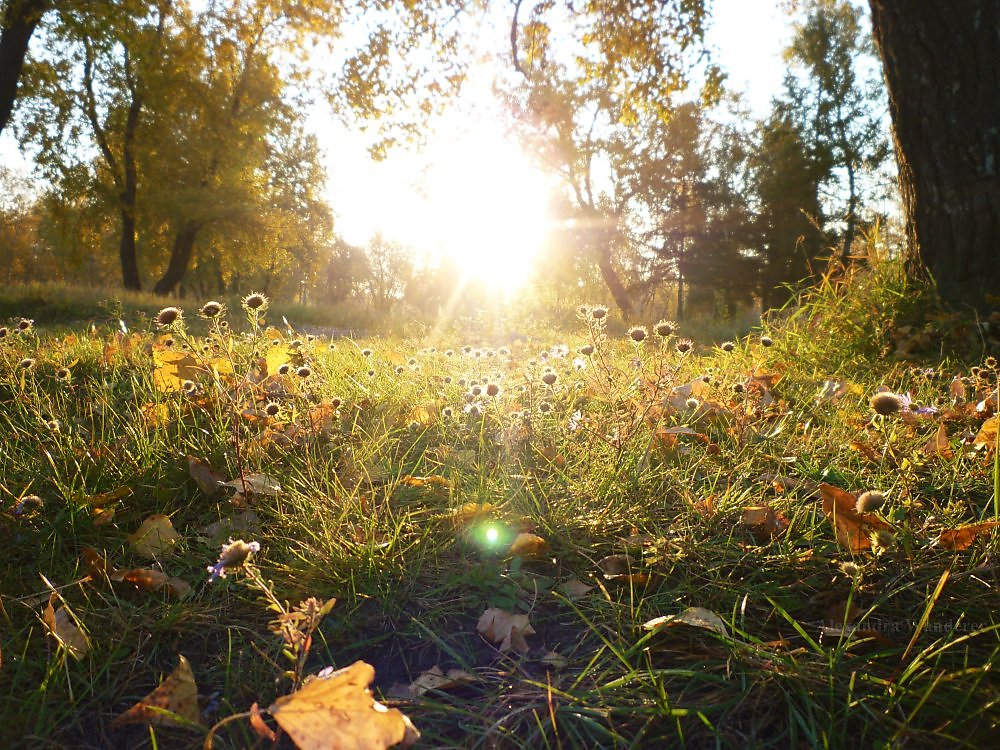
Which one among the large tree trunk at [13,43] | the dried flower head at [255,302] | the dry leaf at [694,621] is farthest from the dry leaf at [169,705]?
the large tree trunk at [13,43]

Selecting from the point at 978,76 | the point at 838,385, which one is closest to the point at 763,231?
the point at 978,76

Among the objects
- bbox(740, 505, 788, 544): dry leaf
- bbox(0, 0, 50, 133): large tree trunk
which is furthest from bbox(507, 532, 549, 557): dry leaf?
bbox(0, 0, 50, 133): large tree trunk

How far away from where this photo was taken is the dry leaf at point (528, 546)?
53.3 inches

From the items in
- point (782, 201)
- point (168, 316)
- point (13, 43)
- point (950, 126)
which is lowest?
point (168, 316)

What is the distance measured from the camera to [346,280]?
58219mm

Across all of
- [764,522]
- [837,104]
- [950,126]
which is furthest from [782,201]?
[764,522]

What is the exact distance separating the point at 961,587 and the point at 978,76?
3533mm

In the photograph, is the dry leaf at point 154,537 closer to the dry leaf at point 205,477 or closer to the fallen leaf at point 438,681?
the dry leaf at point 205,477

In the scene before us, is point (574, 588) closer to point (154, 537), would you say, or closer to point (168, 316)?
point (154, 537)

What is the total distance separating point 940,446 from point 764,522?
756 mm

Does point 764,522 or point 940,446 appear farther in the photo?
point 940,446

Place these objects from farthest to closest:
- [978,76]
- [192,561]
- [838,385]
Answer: [978,76], [838,385], [192,561]

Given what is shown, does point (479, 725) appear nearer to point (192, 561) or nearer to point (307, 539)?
point (307, 539)

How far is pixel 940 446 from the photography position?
1658mm
